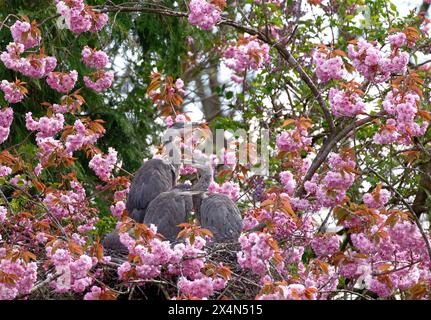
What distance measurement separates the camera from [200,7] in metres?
6.47

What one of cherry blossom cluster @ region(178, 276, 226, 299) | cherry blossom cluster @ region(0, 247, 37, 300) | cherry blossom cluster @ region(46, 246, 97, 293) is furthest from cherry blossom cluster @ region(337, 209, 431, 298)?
cherry blossom cluster @ region(0, 247, 37, 300)

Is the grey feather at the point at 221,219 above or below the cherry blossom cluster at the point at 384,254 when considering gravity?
above

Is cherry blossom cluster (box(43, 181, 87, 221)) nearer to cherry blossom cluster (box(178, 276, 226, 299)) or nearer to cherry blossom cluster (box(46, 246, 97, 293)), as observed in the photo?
cherry blossom cluster (box(46, 246, 97, 293))

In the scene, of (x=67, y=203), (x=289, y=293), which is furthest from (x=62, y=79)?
(x=289, y=293)

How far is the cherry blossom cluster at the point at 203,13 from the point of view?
6.47 metres

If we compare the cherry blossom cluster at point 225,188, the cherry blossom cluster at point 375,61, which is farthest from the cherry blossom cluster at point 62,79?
the cherry blossom cluster at point 375,61

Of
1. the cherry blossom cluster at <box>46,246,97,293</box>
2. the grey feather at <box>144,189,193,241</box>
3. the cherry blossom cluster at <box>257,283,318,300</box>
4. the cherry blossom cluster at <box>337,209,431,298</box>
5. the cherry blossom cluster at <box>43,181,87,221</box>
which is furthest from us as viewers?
the cherry blossom cluster at <box>43,181,87,221</box>

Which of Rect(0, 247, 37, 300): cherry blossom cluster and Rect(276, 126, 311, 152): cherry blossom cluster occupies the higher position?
Rect(276, 126, 311, 152): cherry blossom cluster

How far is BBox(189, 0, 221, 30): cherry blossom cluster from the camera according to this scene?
6.47m

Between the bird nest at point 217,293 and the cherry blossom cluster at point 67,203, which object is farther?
the cherry blossom cluster at point 67,203

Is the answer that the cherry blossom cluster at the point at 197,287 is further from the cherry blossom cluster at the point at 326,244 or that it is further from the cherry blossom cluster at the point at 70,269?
the cherry blossom cluster at the point at 326,244

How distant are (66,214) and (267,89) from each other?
2584mm

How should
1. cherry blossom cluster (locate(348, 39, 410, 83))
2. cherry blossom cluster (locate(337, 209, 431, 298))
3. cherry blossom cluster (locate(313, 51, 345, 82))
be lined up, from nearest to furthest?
cherry blossom cluster (locate(337, 209, 431, 298)), cherry blossom cluster (locate(348, 39, 410, 83)), cherry blossom cluster (locate(313, 51, 345, 82))
